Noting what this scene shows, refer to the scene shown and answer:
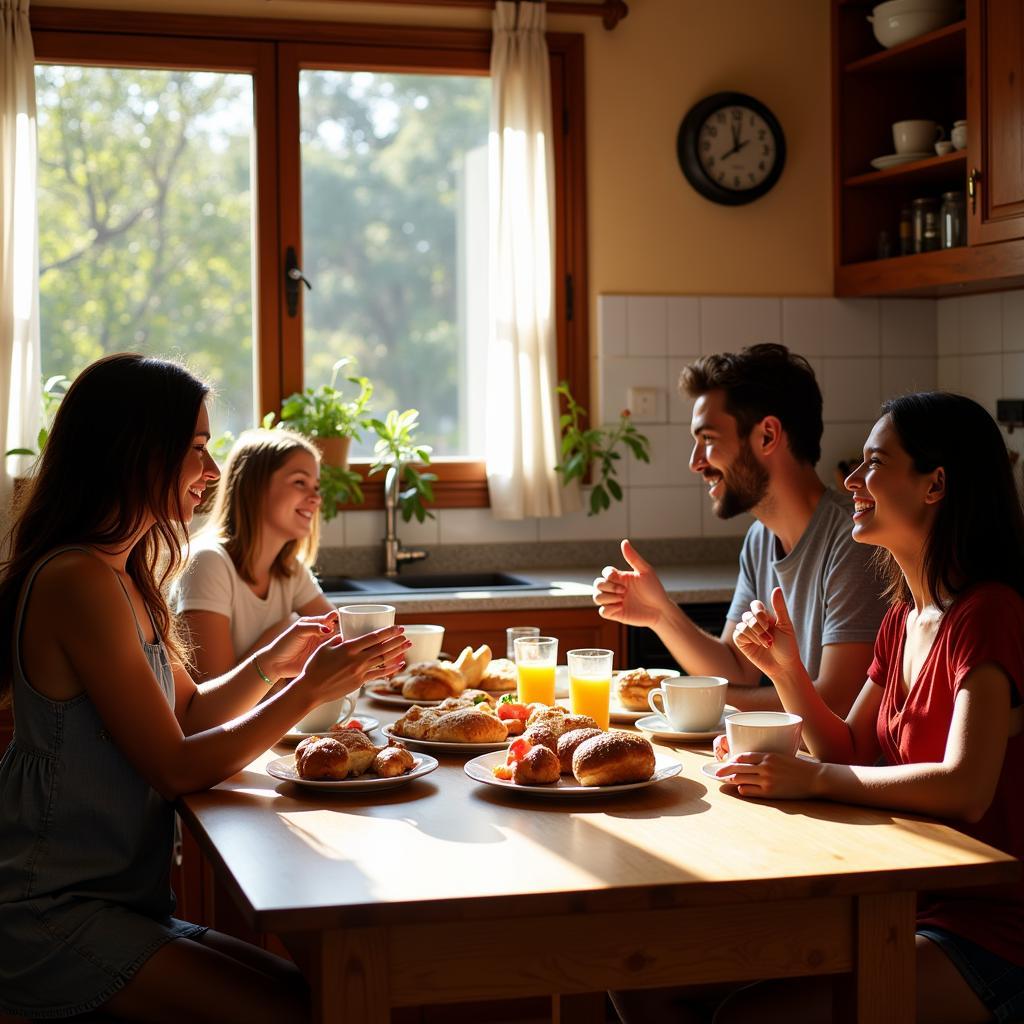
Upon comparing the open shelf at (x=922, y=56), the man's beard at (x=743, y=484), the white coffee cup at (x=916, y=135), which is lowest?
the man's beard at (x=743, y=484)

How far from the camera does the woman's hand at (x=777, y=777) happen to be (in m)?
1.67

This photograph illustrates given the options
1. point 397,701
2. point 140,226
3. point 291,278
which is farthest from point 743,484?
point 140,226

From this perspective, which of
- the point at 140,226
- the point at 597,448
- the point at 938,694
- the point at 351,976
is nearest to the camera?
the point at 351,976

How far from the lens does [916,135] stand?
3.85m

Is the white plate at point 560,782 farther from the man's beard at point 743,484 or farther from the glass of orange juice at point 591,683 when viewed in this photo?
the man's beard at point 743,484

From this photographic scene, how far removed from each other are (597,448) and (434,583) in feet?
2.07

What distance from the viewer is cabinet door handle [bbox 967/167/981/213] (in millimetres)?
3434

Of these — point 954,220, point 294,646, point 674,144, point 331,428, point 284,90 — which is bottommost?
point 294,646

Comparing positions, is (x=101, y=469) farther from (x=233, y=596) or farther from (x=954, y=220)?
(x=954, y=220)

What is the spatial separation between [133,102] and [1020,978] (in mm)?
5480

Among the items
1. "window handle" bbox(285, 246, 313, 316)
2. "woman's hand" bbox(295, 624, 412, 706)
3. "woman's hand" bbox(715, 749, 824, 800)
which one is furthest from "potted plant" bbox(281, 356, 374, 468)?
"woman's hand" bbox(715, 749, 824, 800)

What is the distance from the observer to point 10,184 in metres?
3.53

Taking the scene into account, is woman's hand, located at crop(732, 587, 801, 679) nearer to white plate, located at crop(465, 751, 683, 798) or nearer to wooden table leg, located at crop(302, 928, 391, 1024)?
white plate, located at crop(465, 751, 683, 798)

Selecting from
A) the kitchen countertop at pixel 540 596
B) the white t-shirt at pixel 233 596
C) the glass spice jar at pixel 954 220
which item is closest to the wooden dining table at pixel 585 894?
the white t-shirt at pixel 233 596
